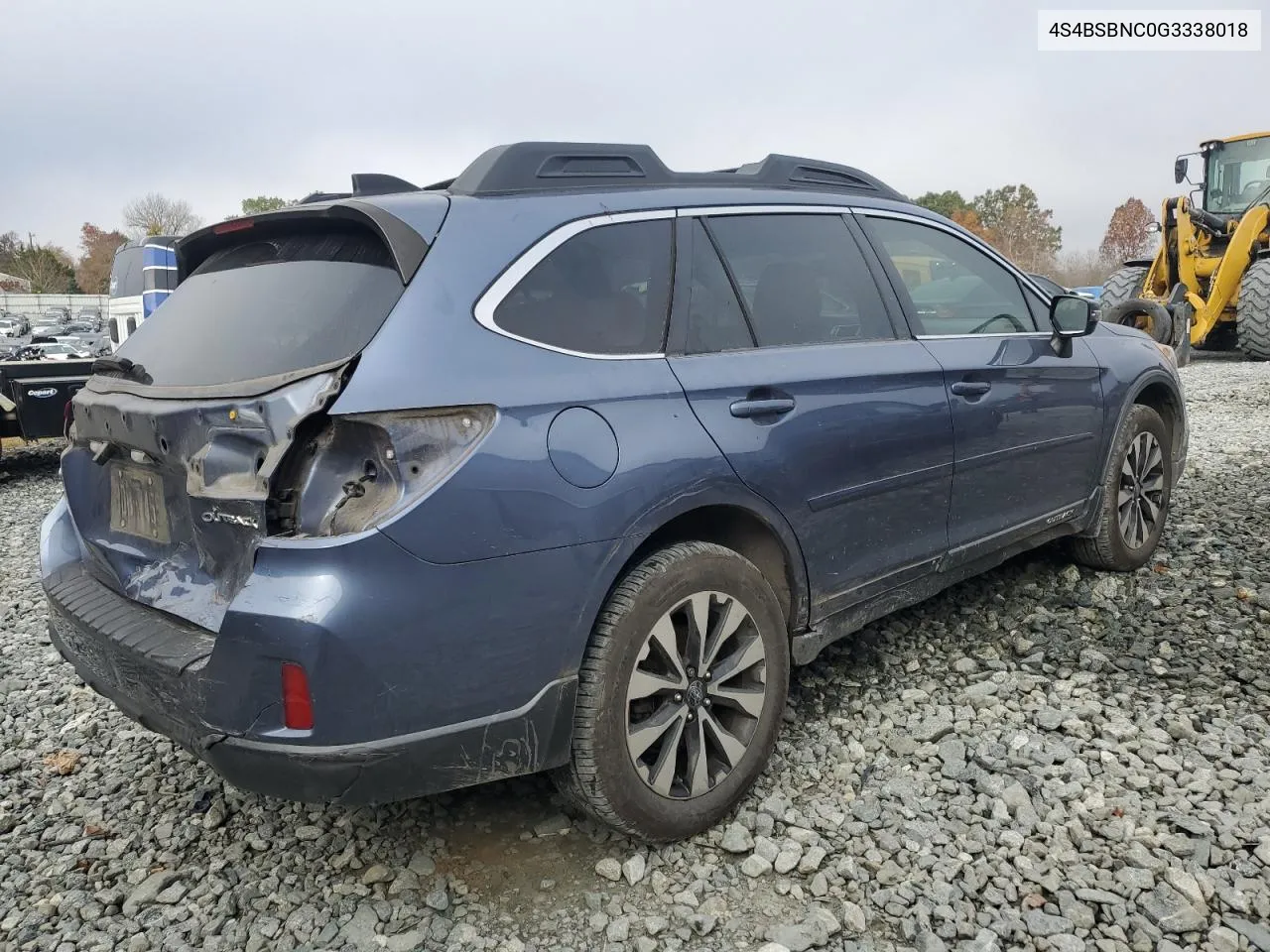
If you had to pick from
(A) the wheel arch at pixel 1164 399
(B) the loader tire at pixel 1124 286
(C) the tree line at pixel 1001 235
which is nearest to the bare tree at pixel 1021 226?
(C) the tree line at pixel 1001 235

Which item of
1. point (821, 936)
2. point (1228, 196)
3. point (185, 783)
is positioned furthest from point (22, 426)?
point (1228, 196)

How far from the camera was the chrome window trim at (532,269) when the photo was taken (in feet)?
7.16

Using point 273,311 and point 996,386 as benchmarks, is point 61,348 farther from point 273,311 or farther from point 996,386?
point 996,386

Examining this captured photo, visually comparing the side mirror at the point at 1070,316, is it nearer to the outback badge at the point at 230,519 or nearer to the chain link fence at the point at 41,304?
the outback badge at the point at 230,519

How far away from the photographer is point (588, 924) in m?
2.24

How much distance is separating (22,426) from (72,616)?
6.67 m

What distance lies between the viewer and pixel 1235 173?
14453 mm

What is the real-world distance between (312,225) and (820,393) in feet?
4.85

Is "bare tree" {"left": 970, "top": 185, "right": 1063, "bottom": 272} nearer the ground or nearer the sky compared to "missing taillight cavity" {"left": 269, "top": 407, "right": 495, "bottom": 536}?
nearer the sky

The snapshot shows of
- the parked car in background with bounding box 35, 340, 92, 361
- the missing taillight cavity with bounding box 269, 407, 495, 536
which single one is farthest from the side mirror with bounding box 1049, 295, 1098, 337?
the parked car in background with bounding box 35, 340, 92, 361

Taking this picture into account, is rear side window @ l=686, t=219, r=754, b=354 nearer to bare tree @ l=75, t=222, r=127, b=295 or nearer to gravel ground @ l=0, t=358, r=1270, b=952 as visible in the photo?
gravel ground @ l=0, t=358, r=1270, b=952

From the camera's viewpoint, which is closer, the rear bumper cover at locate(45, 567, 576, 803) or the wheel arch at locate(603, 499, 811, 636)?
the rear bumper cover at locate(45, 567, 576, 803)

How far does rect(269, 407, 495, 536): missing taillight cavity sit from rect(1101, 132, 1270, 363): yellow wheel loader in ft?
39.8

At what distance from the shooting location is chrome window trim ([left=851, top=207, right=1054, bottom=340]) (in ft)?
10.9
